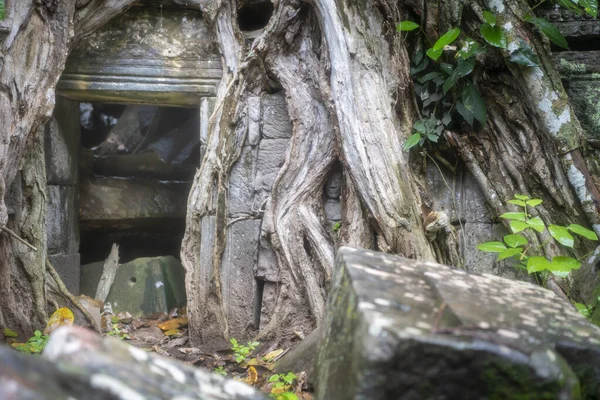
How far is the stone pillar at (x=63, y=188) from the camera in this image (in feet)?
12.7

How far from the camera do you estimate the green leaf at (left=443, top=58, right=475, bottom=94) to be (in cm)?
335

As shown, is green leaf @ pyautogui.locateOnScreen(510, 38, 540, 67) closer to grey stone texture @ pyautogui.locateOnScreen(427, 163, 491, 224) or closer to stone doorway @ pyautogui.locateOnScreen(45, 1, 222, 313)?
grey stone texture @ pyautogui.locateOnScreen(427, 163, 491, 224)

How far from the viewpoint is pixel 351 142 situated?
10.7 feet

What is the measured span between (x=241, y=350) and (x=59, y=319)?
1061 millimetres

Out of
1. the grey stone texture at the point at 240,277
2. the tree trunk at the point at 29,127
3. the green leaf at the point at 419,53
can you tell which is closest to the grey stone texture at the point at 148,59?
the tree trunk at the point at 29,127

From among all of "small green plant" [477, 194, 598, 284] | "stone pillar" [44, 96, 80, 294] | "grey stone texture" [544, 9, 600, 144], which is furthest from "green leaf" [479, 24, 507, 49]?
"stone pillar" [44, 96, 80, 294]

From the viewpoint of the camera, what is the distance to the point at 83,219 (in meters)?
4.52

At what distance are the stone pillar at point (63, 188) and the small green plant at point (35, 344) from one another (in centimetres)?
74

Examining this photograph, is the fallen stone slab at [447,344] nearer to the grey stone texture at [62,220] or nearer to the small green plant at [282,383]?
the small green plant at [282,383]

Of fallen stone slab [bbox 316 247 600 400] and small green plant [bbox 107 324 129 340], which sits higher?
fallen stone slab [bbox 316 247 600 400]

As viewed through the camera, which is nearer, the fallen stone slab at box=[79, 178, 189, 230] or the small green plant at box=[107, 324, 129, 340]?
the small green plant at box=[107, 324, 129, 340]

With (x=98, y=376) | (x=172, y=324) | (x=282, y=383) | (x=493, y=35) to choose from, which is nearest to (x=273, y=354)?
(x=282, y=383)

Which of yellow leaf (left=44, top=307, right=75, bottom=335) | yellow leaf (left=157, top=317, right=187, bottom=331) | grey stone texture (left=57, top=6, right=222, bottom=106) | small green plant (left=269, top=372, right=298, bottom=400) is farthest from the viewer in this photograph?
yellow leaf (left=157, top=317, right=187, bottom=331)

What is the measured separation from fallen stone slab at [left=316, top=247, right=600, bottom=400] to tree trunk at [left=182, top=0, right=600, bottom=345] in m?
1.67
